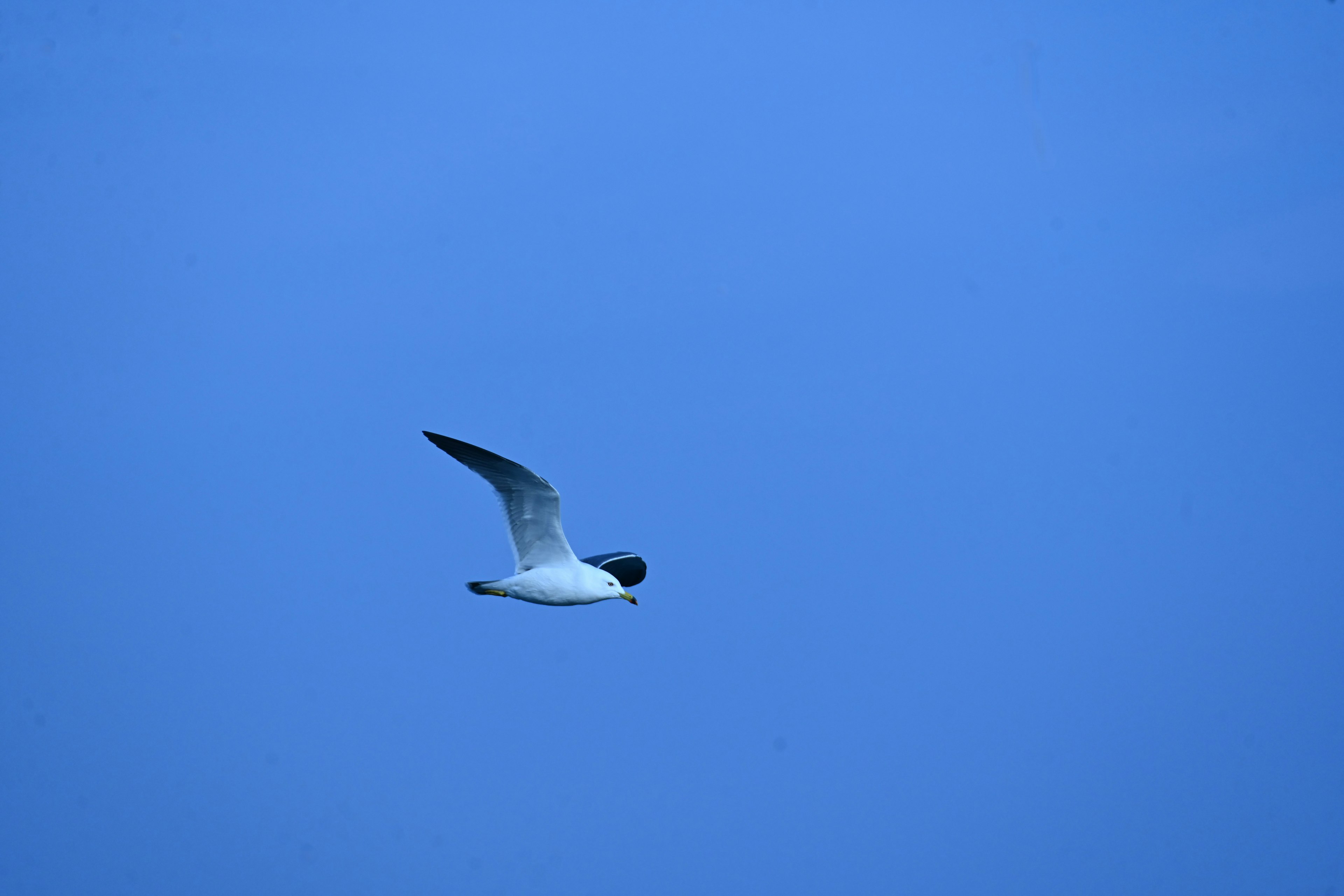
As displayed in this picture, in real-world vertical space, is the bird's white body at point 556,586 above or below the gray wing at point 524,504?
below

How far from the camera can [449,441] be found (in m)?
9.05

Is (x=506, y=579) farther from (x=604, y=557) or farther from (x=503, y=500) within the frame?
(x=604, y=557)

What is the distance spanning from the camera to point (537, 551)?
967 centimetres

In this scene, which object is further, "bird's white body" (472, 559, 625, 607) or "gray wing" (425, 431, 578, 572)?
"bird's white body" (472, 559, 625, 607)

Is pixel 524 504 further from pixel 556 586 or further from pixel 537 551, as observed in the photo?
pixel 556 586

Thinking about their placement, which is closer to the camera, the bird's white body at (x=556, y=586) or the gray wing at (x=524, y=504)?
the gray wing at (x=524, y=504)

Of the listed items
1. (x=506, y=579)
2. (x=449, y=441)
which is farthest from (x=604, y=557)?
(x=449, y=441)

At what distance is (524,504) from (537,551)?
0.46 m

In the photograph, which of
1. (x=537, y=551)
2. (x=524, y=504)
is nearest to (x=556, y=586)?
(x=537, y=551)

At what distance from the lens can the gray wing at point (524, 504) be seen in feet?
29.9

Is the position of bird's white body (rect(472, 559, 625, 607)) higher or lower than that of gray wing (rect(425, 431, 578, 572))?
lower

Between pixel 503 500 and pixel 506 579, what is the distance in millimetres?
686

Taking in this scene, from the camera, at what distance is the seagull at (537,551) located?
9.25m

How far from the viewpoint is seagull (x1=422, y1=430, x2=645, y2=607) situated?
9.25 m
